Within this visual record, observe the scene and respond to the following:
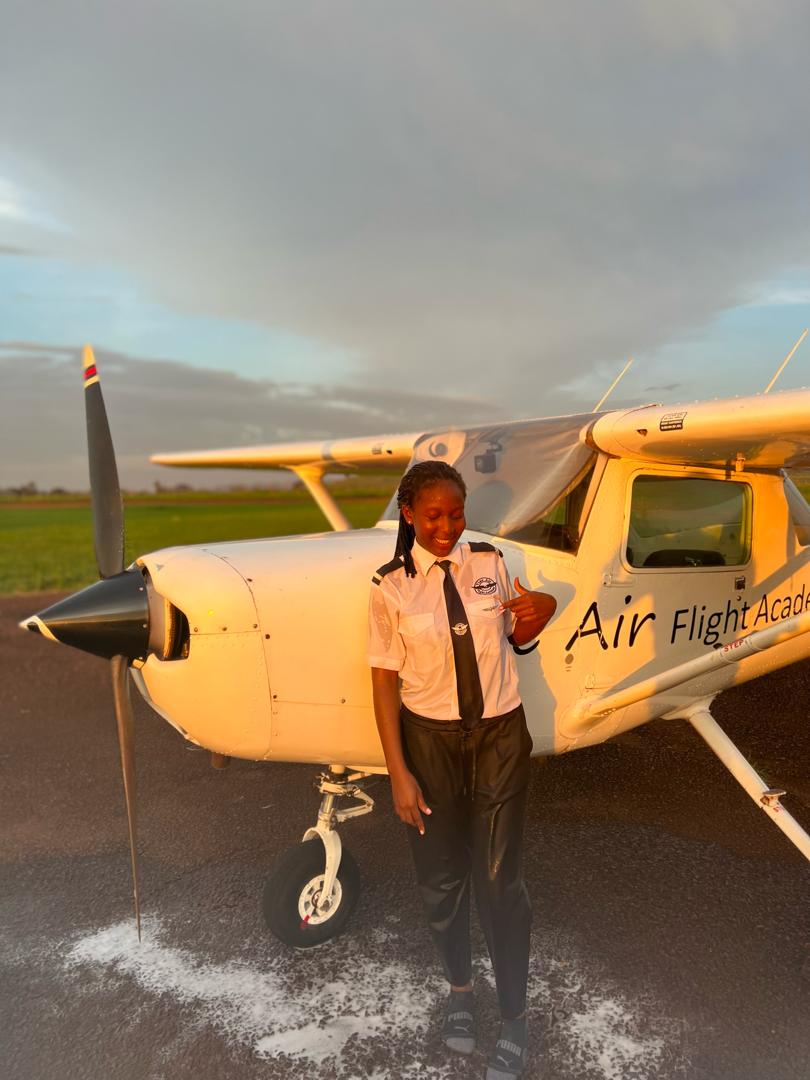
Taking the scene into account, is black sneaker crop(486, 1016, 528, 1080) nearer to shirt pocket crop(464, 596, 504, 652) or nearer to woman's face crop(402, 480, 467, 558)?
shirt pocket crop(464, 596, 504, 652)

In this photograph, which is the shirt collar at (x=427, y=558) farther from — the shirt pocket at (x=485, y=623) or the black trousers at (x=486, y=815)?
the black trousers at (x=486, y=815)

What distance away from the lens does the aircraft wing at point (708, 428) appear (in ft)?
9.95

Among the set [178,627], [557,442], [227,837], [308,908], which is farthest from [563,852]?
[178,627]

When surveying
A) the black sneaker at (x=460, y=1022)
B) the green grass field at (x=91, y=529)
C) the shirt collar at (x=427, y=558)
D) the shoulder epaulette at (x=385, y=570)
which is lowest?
the green grass field at (x=91, y=529)

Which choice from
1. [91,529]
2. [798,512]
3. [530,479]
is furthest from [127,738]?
[91,529]

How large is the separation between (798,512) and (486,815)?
126 inches

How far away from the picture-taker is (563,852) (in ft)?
12.5

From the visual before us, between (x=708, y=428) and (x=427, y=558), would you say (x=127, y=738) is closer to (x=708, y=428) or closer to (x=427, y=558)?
(x=427, y=558)

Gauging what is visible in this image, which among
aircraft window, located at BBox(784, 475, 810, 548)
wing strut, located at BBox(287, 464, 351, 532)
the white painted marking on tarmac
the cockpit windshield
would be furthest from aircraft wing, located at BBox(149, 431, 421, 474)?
the white painted marking on tarmac

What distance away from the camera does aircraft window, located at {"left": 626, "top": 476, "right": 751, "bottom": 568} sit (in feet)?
11.5

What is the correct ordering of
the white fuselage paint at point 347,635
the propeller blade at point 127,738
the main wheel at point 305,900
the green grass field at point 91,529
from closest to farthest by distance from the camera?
the white fuselage paint at point 347,635, the propeller blade at point 127,738, the main wheel at point 305,900, the green grass field at point 91,529

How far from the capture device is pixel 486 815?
7.75 feet

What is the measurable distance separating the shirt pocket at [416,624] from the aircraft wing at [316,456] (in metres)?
2.96

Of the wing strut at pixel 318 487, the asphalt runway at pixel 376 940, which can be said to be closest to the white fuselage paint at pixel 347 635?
the asphalt runway at pixel 376 940
